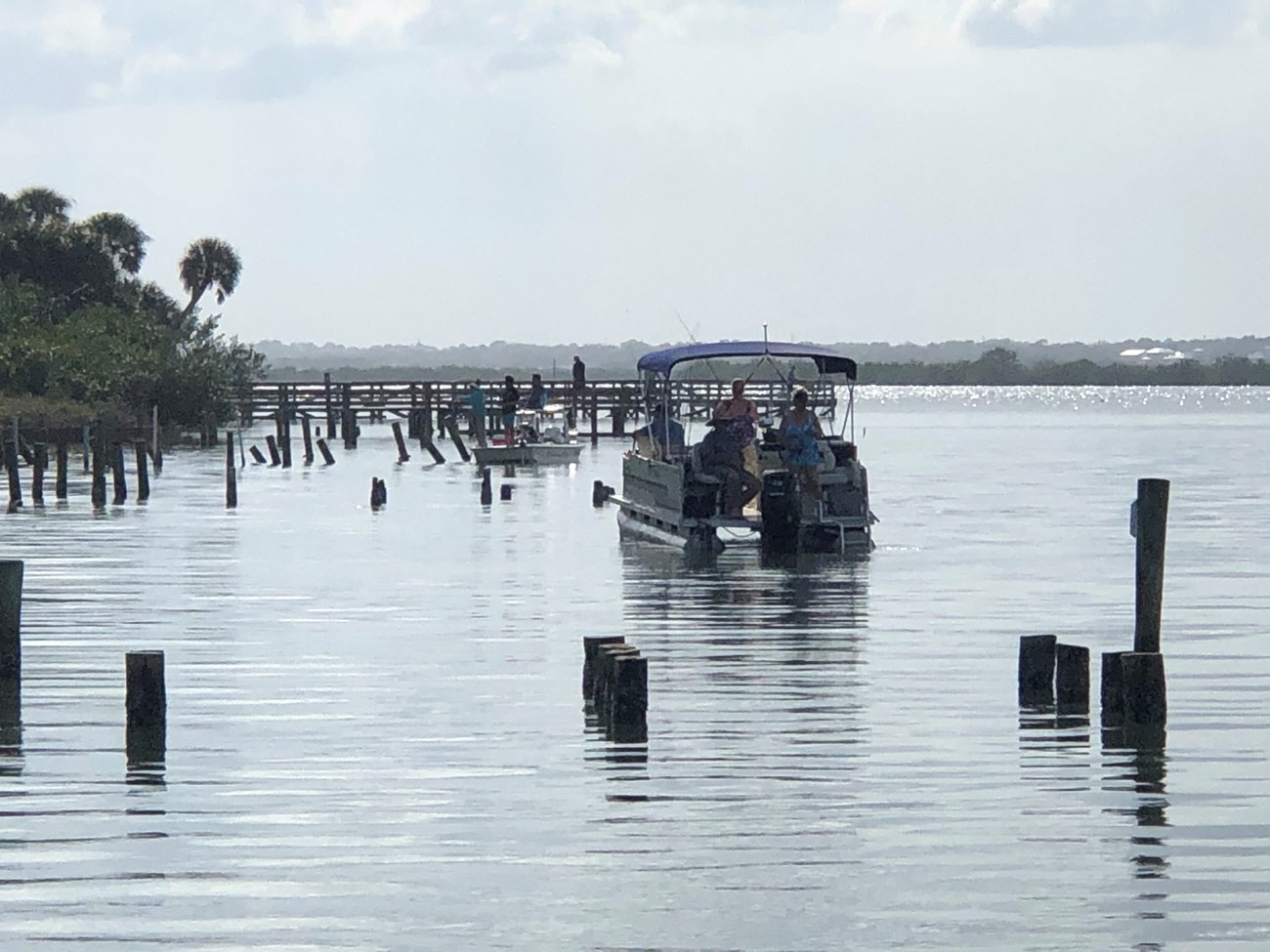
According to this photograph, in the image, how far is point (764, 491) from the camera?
3092 centimetres

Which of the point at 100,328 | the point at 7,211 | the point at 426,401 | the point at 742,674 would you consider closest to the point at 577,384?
the point at 426,401

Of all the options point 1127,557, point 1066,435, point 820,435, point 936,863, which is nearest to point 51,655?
point 936,863

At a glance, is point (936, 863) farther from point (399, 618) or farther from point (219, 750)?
point (399, 618)

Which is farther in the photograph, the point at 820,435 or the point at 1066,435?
the point at 1066,435

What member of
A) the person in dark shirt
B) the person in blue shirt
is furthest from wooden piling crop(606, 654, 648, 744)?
the person in blue shirt

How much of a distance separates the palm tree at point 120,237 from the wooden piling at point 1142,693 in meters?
99.1

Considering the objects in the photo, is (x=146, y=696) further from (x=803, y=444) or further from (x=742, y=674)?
(x=803, y=444)

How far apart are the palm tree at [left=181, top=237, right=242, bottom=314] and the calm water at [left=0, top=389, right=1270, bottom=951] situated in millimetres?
88767

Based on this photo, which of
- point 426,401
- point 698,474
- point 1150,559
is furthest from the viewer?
point 426,401

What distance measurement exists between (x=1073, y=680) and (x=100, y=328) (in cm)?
6573

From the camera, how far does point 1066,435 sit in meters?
117

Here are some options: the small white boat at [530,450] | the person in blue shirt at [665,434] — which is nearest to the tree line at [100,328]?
the small white boat at [530,450]

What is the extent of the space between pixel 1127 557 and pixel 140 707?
70.2ft

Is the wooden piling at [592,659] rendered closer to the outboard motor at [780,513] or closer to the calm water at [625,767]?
the calm water at [625,767]
